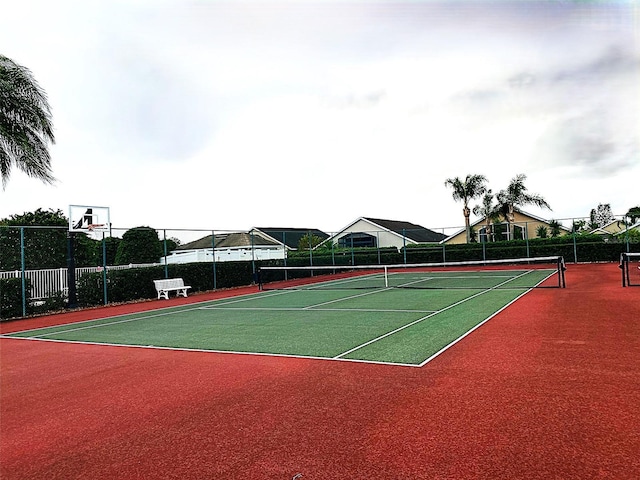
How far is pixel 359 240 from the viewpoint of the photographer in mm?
53125

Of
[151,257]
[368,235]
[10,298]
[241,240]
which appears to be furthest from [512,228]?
[10,298]

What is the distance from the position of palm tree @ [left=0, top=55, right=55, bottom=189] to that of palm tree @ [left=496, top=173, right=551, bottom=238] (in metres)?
34.9

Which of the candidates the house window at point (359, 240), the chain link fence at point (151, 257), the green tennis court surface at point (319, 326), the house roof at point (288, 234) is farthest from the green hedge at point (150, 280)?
the house roof at point (288, 234)

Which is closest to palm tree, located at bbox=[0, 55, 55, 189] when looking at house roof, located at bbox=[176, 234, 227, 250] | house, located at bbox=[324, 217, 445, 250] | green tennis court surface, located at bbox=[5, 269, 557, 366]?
green tennis court surface, located at bbox=[5, 269, 557, 366]

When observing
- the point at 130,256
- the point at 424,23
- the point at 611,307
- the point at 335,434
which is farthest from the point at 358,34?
the point at 130,256

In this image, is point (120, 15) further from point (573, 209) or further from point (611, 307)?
point (573, 209)

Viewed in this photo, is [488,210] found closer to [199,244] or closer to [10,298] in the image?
[199,244]

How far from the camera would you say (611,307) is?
445 inches

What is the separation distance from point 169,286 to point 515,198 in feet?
105

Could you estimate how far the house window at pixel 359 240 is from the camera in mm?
51969

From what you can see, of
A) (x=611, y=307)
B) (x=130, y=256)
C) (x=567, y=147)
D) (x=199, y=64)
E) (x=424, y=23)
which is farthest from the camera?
(x=130, y=256)

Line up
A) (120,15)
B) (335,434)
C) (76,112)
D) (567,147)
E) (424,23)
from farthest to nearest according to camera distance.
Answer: (567,147)
(76,112)
(120,15)
(424,23)
(335,434)

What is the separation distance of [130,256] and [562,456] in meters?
28.6

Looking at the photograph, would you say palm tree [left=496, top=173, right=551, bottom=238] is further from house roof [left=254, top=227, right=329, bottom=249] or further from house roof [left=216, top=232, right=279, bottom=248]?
house roof [left=216, top=232, right=279, bottom=248]
